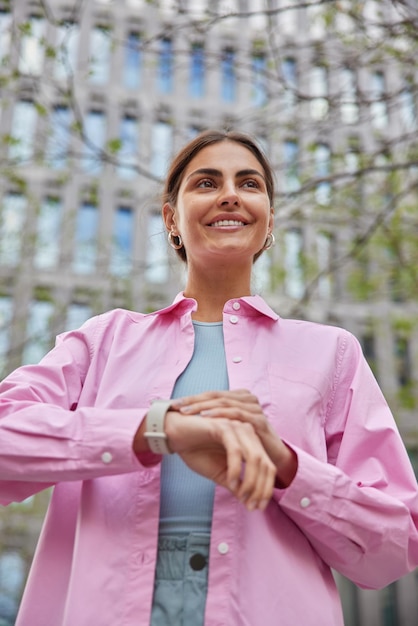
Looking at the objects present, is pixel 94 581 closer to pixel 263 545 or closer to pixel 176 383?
pixel 263 545

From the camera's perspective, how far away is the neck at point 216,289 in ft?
7.30

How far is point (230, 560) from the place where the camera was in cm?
165

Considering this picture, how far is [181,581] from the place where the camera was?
1.66m

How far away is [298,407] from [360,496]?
0.28 meters

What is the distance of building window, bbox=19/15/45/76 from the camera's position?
6.11 m

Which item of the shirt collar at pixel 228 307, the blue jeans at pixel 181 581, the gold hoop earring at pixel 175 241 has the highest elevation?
the gold hoop earring at pixel 175 241

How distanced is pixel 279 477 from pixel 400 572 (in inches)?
15.7

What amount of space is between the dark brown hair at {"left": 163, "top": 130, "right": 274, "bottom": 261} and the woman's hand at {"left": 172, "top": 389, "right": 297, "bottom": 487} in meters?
0.92

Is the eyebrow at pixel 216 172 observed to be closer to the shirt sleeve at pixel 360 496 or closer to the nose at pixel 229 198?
the nose at pixel 229 198

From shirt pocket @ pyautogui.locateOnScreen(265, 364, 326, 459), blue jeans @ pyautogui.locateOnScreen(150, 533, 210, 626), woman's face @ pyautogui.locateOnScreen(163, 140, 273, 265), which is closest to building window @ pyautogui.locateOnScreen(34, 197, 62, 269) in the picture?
woman's face @ pyautogui.locateOnScreen(163, 140, 273, 265)

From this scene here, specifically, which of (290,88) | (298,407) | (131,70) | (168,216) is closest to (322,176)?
(290,88)

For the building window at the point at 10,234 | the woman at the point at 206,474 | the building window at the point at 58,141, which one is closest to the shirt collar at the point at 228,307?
the woman at the point at 206,474

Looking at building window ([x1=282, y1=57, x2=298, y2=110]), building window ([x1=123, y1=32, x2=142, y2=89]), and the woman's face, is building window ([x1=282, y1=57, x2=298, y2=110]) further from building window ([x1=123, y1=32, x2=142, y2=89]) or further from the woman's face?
building window ([x1=123, y1=32, x2=142, y2=89])

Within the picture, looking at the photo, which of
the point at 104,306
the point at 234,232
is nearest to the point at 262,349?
the point at 234,232
